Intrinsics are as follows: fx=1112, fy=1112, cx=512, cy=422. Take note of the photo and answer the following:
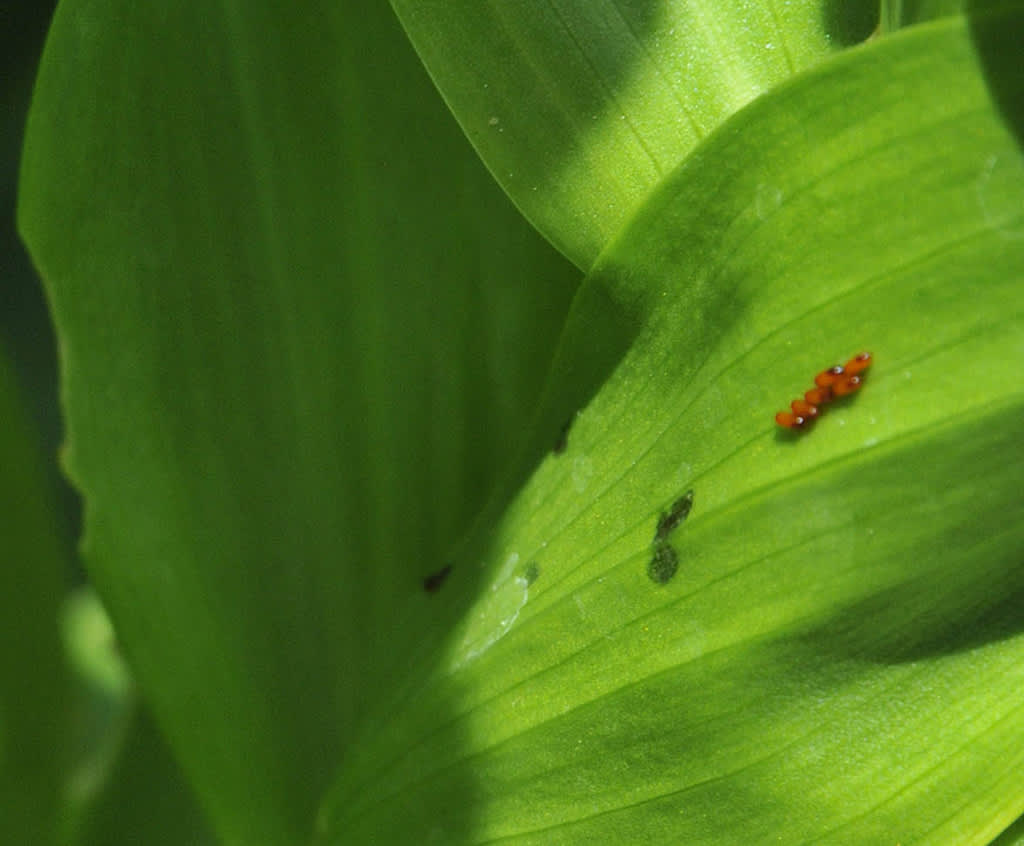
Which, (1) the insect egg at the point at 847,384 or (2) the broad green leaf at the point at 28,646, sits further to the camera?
(2) the broad green leaf at the point at 28,646

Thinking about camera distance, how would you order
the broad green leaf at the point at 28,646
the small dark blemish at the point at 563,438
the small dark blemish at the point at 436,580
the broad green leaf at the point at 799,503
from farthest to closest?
the broad green leaf at the point at 28,646 < the small dark blemish at the point at 436,580 < the small dark blemish at the point at 563,438 < the broad green leaf at the point at 799,503

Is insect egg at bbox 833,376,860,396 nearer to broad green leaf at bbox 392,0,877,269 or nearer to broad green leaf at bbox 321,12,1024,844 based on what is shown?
broad green leaf at bbox 321,12,1024,844

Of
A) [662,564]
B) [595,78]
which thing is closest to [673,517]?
[662,564]

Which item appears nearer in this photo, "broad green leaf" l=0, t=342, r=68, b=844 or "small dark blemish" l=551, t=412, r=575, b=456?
"small dark blemish" l=551, t=412, r=575, b=456

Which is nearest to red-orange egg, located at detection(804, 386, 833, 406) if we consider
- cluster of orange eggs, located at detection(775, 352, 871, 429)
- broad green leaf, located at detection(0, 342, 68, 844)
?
cluster of orange eggs, located at detection(775, 352, 871, 429)

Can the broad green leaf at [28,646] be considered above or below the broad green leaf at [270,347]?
below

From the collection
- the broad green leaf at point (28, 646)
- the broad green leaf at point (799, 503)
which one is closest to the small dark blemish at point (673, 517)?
the broad green leaf at point (799, 503)

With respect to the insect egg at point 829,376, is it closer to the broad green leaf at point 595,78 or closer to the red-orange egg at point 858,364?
the red-orange egg at point 858,364

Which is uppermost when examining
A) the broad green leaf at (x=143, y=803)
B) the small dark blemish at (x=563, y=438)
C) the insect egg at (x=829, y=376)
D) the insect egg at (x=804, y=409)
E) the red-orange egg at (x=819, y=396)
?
the insect egg at (x=829, y=376)
